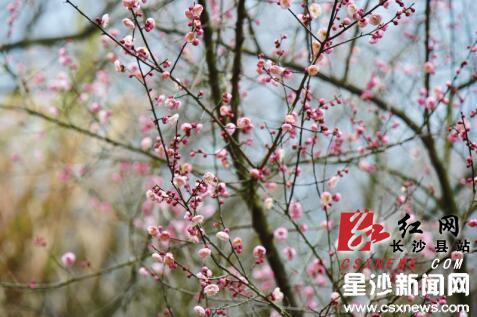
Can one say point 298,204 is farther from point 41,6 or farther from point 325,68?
point 41,6

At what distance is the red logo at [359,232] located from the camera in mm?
2553

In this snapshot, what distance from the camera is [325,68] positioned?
3891 millimetres

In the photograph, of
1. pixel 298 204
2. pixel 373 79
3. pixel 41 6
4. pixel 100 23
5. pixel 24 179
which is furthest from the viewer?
pixel 24 179

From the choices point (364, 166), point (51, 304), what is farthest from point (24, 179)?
point (364, 166)

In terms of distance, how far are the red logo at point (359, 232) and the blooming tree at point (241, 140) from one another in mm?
84

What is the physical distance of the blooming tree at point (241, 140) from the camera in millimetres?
1984

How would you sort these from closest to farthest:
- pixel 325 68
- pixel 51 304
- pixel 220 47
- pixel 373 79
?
pixel 220 47 → pixel 373 79 → pixel 325 68 → pixel 51 304

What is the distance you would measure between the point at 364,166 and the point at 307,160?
1.53ft

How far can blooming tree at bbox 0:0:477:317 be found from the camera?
1.98 meters

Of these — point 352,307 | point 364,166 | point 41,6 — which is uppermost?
point 41,6

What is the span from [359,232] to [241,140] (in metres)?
0.77

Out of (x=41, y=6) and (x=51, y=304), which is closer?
(x=41, y=6)

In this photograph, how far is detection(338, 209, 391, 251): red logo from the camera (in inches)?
101

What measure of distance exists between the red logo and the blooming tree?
84 mm
